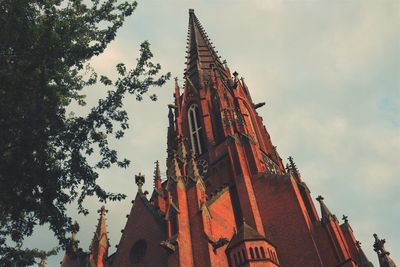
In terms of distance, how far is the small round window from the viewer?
1845 centimetres

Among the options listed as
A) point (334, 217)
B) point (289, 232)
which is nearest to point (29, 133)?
point (289, 232)

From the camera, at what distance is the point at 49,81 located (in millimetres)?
10102

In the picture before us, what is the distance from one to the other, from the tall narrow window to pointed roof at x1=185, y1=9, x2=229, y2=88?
8.81 feet

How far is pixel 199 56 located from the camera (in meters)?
38.1

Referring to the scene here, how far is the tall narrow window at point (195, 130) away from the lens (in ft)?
89.0

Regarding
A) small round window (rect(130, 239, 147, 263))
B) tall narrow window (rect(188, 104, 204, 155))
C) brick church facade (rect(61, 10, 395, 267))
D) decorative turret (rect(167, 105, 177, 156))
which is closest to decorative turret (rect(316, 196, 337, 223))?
brick church facade (rect(61, 10, 395, 267))

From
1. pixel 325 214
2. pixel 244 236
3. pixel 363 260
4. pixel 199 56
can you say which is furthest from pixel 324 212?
pixel 199 56

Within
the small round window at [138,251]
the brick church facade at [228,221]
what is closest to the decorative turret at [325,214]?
the brick church facade at [228,221]

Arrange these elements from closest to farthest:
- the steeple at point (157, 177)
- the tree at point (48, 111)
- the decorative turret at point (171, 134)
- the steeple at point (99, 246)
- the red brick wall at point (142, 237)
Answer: the tree at point (48, 111), the red brick wall at point (142, 237), the steeple at point (99, 246), the steeple at point (157, 177), the decorative turret at point (171, 134)

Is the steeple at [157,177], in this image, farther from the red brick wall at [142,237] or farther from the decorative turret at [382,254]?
the decorative turret at [382,254]

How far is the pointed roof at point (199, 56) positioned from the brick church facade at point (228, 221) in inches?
328

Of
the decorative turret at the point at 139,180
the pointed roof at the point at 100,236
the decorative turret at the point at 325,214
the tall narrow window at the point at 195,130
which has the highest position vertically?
the tall narrow window at the point at 195,130

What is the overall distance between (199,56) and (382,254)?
2508 cm

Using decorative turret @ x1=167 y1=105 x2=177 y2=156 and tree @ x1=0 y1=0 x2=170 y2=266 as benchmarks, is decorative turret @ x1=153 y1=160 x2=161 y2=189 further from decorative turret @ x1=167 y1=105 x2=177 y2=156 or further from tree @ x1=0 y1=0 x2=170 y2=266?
tree @ x1=0 y1=0 x2=170 y2=266
